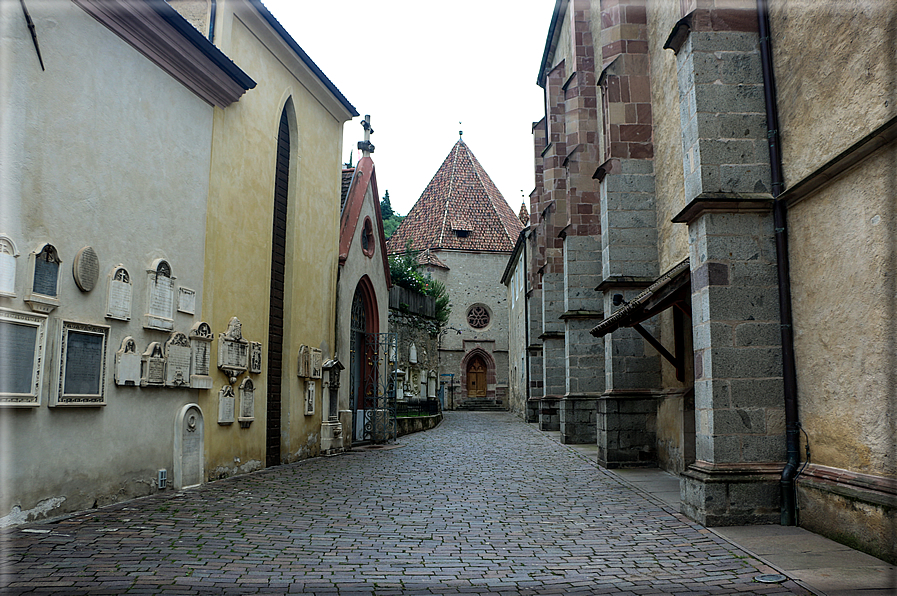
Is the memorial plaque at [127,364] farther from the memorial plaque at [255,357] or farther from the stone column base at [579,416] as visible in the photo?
the stone column base at [579,416]

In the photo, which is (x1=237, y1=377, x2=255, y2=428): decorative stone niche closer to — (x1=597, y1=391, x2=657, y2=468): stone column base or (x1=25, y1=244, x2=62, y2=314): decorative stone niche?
(x1=25, y1=244, x2=62, y2=314): decorative stone niche

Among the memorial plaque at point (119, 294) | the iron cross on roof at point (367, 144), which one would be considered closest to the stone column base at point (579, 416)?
the iron cross on roof at point (367, 144)

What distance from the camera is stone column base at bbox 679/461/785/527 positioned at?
22.1 feet

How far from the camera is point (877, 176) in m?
5.65

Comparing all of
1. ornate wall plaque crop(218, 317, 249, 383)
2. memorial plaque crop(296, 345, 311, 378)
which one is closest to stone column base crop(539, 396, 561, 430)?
memorial plaque crop(296, 345, 311, 378)

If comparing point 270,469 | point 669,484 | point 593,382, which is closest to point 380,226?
point 593,382

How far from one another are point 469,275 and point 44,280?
40621mm

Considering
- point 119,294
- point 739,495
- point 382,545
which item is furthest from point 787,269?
point 119,294

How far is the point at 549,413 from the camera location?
21266 millimetres

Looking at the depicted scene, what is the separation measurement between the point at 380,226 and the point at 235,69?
8.78m

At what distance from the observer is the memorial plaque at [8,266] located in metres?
6.10

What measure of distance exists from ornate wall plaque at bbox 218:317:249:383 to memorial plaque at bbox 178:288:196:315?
3.03 feet

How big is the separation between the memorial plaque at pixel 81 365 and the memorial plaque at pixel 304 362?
18.6 ft

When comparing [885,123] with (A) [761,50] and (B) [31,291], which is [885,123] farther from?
(B) [31,291]
